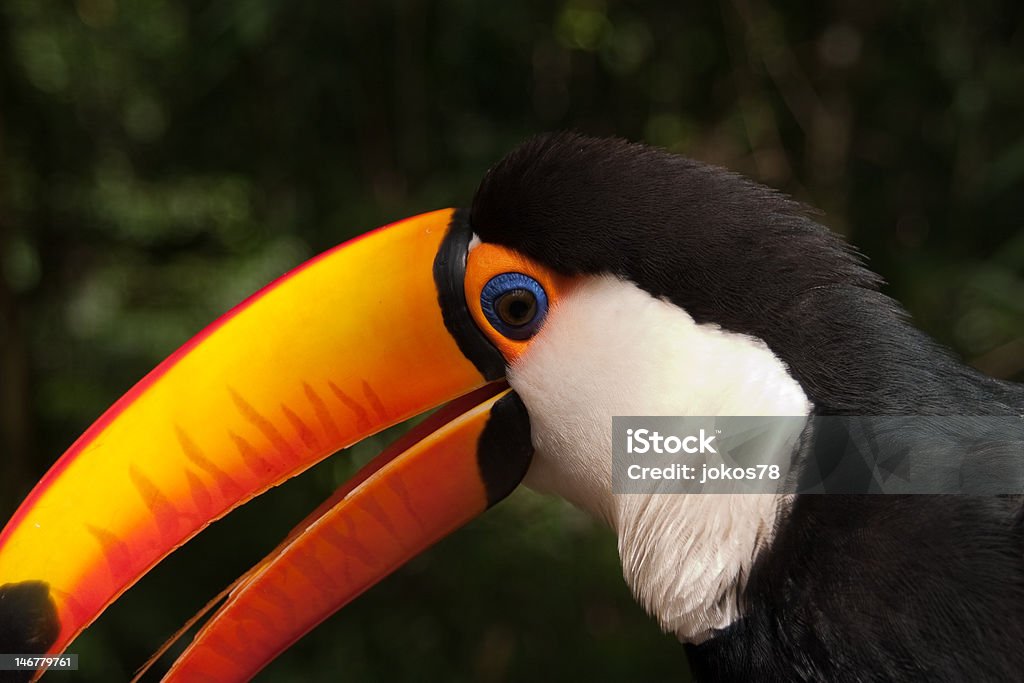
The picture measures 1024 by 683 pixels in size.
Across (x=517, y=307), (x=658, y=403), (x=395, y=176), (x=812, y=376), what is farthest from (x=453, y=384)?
(x=395, y=176)

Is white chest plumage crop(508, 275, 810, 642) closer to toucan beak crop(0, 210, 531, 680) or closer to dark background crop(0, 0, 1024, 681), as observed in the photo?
toucan beak crop(0, 210, 531, 680)

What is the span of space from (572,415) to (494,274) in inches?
8.5

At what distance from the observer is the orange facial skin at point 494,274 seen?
1486 mm

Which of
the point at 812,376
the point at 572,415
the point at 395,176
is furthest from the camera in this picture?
the point at 395,176

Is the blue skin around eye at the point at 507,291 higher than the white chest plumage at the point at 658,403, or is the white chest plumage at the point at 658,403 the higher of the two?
the blue skin around eye at the point at 507,291

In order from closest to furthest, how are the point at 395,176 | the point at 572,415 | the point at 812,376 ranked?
the point at 812,376, the point at 572,415, the point at 395,176

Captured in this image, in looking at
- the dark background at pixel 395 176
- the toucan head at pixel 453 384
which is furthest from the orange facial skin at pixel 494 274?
the dark background at pixel 395 176

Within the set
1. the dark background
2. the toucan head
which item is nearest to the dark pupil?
the toucan head

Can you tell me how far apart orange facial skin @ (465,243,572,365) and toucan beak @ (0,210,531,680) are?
0.02m

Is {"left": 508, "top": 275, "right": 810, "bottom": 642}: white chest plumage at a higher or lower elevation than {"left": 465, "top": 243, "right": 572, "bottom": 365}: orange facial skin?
lower

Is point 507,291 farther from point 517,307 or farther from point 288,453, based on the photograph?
point 288,453

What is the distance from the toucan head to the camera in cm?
137

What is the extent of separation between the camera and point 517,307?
149 cm

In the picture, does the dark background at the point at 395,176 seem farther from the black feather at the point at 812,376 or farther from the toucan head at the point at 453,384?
the black feather at the point at 812,376
